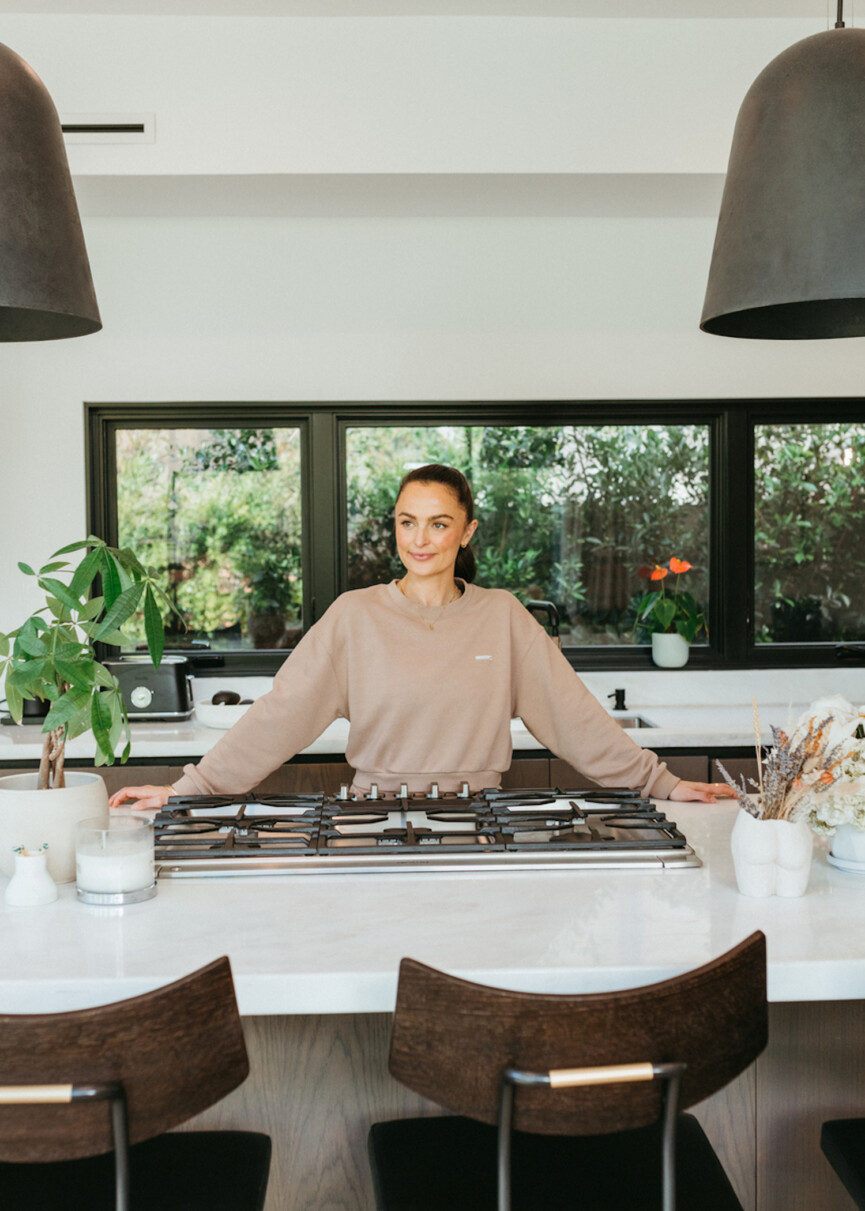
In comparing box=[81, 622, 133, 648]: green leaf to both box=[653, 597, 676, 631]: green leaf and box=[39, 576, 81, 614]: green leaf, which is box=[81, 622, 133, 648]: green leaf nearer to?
box=[39, 576, 81, 614]: green leaf

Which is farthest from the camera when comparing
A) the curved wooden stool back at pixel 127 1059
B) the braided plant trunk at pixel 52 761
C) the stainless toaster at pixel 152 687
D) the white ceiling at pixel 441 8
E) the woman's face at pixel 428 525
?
the stainless toaster at pixel 152 687

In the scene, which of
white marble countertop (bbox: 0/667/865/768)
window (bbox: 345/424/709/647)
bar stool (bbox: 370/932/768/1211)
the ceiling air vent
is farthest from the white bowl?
bar stool (bbox: 370/932/768/1211)

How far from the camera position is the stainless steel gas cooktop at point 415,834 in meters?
1.53

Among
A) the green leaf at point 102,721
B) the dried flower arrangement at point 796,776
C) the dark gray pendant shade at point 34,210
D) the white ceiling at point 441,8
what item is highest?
the white ceiling at point 441,8

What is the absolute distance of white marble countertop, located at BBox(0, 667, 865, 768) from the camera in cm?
292

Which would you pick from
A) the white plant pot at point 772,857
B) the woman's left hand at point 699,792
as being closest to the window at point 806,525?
the woman's left hand at point 699,792

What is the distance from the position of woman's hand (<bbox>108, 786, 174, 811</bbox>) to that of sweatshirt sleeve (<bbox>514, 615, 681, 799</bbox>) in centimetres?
80

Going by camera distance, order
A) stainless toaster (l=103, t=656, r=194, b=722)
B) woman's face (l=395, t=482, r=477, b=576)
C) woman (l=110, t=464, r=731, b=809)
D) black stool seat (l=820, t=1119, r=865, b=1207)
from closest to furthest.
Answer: black stool seat (l=820, t=1119, r=865, b=1207) → woman (l=110, t=464, r=731, b=809) → woman's face (l=395, t=482, r=477, b=576) → stainless toaster (l=103, t=656, r=194, b=722)

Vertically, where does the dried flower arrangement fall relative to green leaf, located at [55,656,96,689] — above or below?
below

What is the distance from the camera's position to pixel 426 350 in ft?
11.3

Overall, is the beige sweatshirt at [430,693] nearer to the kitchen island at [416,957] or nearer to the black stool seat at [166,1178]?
the kitchen island at [416,957]

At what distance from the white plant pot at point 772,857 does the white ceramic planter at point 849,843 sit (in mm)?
143

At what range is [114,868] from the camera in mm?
1386

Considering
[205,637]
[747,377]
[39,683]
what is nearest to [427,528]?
[39,683]
